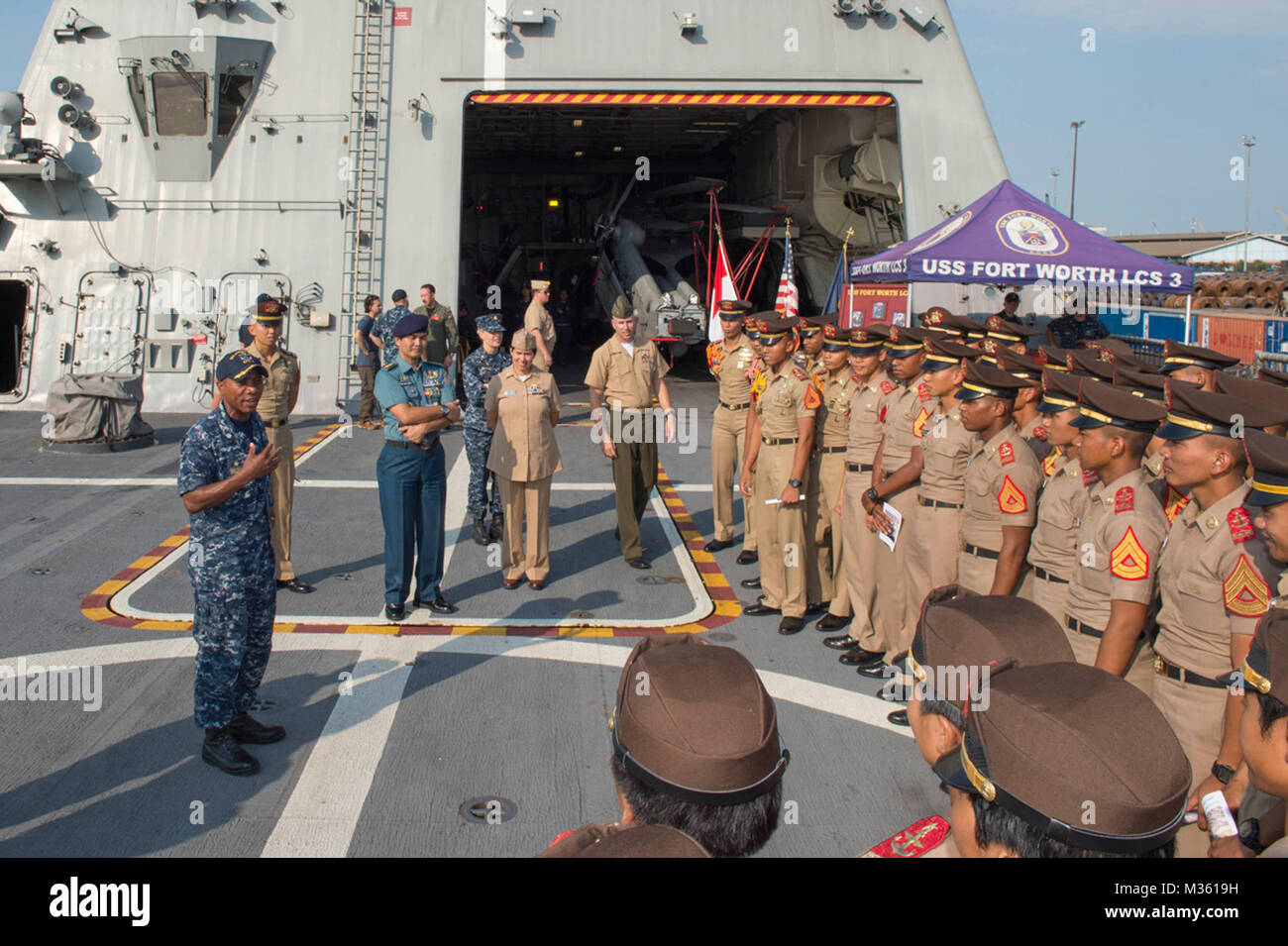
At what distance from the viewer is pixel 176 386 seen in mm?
12172

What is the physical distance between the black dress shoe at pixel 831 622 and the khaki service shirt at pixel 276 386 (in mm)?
3479

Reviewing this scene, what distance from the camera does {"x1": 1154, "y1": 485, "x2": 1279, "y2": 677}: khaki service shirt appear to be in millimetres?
2939

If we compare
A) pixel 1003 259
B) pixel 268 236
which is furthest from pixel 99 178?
pixel 1003 259

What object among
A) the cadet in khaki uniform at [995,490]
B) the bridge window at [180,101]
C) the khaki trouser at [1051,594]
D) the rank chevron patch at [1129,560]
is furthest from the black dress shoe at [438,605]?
the bridge window at [180,101]

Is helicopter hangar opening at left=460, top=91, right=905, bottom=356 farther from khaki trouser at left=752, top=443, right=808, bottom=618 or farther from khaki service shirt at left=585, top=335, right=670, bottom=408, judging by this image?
khaki trouser at left=752, top=443, right=808, bottom=618

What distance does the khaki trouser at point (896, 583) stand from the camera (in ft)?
16.7

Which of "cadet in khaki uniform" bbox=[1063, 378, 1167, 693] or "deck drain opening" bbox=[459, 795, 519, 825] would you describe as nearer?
"cadet in khaki uniform" bbox=[1063, 378, 1167, 693]

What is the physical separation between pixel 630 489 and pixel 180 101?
8830mm

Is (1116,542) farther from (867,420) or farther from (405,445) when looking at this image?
(405,445)

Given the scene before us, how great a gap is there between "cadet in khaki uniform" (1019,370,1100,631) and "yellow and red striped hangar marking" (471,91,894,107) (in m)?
9.38

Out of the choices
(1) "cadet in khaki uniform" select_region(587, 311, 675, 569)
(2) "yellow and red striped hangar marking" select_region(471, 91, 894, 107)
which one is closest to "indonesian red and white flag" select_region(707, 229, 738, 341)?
(2) "yellow and red striped hangar marking" select_region(471, 91, 894, 107)

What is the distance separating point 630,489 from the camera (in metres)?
7.01

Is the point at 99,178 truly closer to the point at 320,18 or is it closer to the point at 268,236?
the point at 268,236

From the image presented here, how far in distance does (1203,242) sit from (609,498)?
202ft
